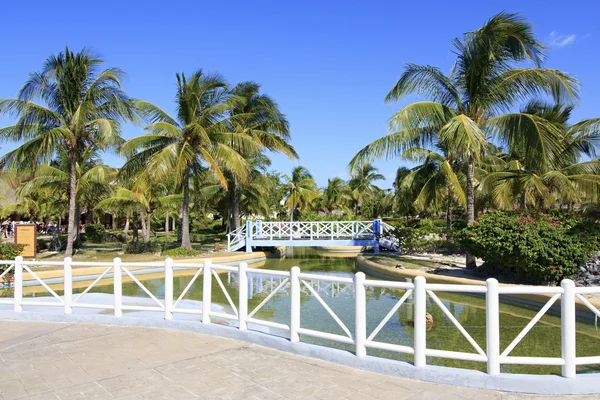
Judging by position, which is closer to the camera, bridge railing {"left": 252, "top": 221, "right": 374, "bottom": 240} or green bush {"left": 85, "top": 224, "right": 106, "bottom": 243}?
bridge railing {"left": 252, "top": 221, "right": 374, "bottom": 240}

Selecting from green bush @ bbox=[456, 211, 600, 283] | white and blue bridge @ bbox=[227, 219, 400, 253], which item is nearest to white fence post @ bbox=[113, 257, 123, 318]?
green bush @ bbox=[456, 211, 600, 283]

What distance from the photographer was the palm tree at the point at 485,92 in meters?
13.8

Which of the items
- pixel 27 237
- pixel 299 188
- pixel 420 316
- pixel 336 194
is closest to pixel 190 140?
pixel 27 237

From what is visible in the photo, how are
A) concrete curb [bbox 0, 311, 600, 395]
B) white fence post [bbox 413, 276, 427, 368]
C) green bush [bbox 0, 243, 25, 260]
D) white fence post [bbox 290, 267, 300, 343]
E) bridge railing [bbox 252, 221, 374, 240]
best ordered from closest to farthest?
concrete curb [bbox 0, 311, 600, 395] → white fence post [bbox 413, 276, 427, 368] → white fence post [bbox 290, 267, 300, 343] → green bush [bbox 0, 243, 25, 260] → bridge railing [bbox 252, 221, 374, 240]

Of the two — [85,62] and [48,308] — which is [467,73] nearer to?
[48,308]

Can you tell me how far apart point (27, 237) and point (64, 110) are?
5.49m

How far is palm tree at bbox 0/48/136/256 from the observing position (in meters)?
19.1

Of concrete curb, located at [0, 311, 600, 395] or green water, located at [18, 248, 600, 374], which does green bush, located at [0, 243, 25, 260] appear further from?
concrete curb, located at [0, 311, 600, 395]

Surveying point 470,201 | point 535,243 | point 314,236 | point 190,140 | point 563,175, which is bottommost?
point 314,236

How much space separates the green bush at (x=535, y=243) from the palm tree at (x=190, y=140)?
11.3 m

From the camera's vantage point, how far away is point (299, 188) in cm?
4538

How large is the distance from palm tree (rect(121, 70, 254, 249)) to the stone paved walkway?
46.3 feet

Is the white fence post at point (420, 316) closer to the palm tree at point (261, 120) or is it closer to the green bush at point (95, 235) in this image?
the palm tree at point (261, 120)

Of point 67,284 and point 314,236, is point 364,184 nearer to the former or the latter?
point 314,236
